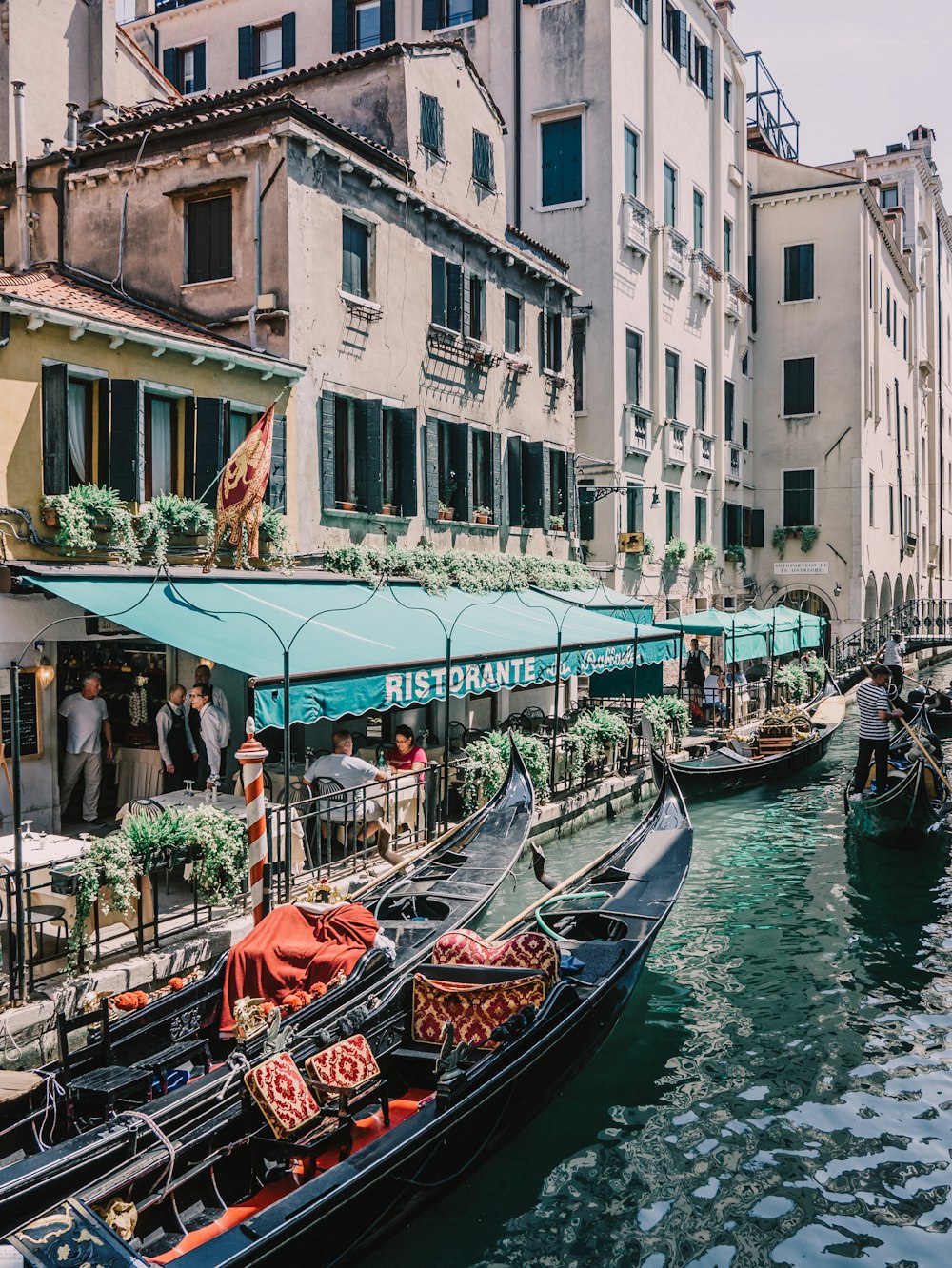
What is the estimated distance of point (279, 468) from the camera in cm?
1337

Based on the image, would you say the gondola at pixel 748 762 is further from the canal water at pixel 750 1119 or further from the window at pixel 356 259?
the window at pixel 356 259

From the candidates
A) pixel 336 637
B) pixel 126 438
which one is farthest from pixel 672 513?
pixel 126 438

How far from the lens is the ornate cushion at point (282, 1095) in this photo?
230 inches

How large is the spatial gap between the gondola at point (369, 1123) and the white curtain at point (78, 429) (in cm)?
633

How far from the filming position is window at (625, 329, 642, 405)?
77.1 feet

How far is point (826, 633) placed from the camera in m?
32.3

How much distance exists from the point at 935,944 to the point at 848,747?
1228cm

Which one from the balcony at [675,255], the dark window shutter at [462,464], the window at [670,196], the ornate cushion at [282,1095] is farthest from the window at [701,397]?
the ornate cushion at [282,1095]

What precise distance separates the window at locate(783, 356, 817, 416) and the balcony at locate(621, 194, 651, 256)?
10.8 metres

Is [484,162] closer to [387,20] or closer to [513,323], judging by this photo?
[513,323]

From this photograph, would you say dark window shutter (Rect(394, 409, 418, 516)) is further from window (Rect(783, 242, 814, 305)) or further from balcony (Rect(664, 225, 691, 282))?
window (Rect(783, 242, 814, 305))

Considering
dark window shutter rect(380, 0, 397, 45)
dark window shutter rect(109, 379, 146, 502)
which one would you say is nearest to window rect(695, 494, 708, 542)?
dark window shutter rect(380, 0, 397, 45)

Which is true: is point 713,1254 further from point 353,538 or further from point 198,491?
point 353,538

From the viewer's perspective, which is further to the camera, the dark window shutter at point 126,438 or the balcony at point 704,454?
the balcony at point 704,454
